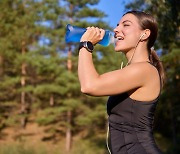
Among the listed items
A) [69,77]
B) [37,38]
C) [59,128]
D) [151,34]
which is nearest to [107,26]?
[69,77]

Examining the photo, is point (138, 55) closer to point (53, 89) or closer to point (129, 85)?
point (129, 85)

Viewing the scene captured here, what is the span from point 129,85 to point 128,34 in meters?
0.33

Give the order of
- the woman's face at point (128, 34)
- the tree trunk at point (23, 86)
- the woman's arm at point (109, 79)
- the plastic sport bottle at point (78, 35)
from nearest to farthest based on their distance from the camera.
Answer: the woman's arm at point (109, 79) → the woman's face at point (128, 34) → the plastic sport bottle at point (78, 35) → the tree trunk at point (23, 86)

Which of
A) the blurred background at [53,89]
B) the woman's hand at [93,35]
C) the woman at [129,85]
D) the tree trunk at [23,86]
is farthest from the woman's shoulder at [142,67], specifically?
the tree trunk at [23,86]

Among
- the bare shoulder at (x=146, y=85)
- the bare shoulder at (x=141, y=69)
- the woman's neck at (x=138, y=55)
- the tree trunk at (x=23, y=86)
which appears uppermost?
the woman's neck at (x=138, y=55)

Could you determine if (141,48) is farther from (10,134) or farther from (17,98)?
(17,98)

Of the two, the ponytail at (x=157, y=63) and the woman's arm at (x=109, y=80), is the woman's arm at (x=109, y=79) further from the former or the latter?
the ponytail at (x=157, y=63)

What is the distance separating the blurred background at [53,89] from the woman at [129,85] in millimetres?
15228

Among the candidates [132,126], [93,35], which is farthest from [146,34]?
[132,126]

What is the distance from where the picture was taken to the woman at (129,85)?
67.3 inches

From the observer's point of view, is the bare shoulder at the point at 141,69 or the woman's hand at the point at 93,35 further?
the woman's hand at the point at 93,35

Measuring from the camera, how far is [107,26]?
842 inches

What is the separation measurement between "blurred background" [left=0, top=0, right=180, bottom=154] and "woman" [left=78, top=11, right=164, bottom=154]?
15228 millimetres

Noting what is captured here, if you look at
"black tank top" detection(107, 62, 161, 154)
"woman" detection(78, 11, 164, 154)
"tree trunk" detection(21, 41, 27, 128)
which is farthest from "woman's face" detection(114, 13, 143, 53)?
"tree trunk" detection(21, 41, 27, 128)
